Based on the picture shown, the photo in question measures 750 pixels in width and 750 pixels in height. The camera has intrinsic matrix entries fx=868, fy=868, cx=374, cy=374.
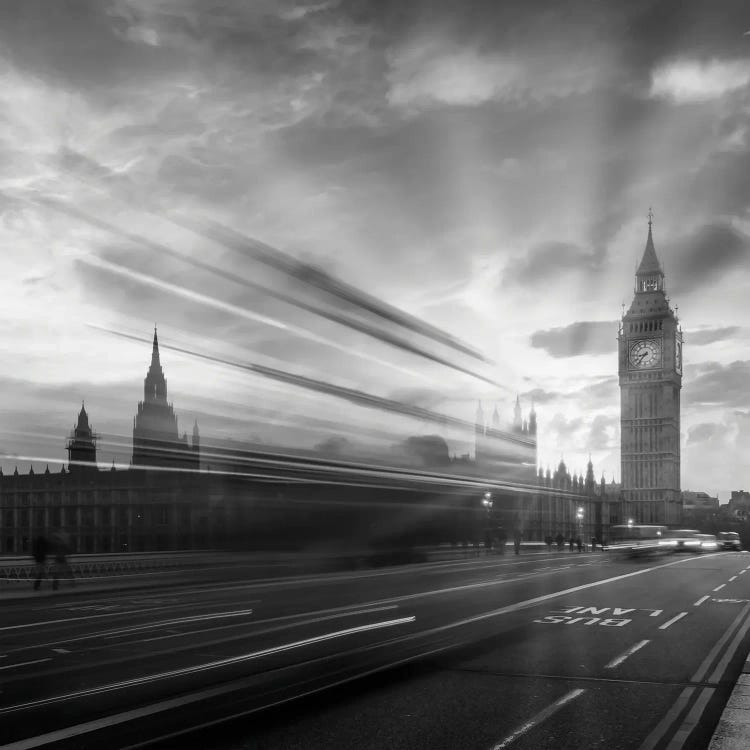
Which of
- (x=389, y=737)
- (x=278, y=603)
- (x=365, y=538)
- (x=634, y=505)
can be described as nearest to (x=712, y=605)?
(x=365, y=538)

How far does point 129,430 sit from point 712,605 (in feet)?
49.8

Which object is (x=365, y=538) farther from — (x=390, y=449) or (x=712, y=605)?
(x=712, y=605)

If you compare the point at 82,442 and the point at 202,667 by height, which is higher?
the point at 82,442

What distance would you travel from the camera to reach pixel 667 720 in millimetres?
8930

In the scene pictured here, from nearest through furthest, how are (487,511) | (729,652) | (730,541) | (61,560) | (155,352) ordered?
(729,652) < (155,352) < (61,560) < (487,511) < (730,541)

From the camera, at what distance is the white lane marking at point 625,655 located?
485 inches

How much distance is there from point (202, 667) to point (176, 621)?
553 centimetres

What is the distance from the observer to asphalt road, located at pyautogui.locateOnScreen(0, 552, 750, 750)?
8250 mm

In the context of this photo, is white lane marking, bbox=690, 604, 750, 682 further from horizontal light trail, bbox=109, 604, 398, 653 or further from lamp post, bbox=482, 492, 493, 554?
lamp post, bbox=482, 492, 493, 554

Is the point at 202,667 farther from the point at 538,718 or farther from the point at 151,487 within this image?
the point at 151,487

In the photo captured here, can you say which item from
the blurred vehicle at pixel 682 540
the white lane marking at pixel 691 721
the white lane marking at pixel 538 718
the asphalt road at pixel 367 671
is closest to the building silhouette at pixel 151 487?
the asphalt road at pixel 367 671

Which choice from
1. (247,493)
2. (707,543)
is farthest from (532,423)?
(707,543)

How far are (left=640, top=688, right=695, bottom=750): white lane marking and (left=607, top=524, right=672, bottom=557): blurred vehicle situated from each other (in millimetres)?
49088

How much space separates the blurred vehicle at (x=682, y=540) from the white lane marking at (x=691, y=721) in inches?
2236
